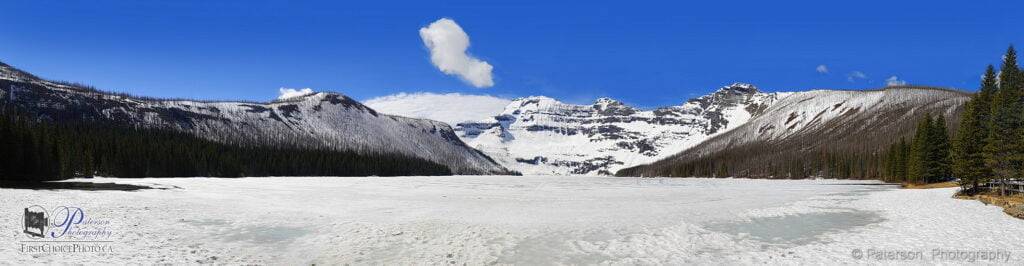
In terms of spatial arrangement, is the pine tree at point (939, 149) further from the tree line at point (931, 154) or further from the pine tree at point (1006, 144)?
the pine tree at point (1006, 144)

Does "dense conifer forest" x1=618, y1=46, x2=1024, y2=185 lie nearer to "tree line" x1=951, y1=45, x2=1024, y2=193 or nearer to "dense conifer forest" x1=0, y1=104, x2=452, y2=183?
"tree line" x1=951, y1=45, x2=1024, y2=193

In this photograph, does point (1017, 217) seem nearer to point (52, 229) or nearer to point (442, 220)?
point (442, 220)

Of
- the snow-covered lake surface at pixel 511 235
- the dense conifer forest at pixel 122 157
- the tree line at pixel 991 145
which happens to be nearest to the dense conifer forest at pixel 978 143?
the tree line at pixel 991 145

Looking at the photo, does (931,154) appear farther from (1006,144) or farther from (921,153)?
(1006,144)

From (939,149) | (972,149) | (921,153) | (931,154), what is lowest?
(972,149)

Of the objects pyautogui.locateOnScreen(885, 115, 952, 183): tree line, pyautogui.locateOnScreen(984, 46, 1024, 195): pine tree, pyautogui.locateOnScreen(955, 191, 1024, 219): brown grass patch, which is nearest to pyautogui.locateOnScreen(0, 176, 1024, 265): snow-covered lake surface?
pyautogui.locateOnScreen(955, 191, 1024, 219): brown grass patch

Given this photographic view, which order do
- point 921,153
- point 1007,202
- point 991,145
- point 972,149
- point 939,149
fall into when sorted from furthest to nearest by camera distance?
1. point 921,153
2. point 939,149
3. point 972,149
4. point 991,145
5. point 1007,202

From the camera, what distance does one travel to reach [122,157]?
10644 cm

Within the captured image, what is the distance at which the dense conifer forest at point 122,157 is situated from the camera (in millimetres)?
66188

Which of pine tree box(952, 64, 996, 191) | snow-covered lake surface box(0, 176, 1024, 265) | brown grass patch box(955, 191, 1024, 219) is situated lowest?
snow-covered lake surface box(0, 176, 1024, 265)

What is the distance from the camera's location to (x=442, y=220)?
2902cm

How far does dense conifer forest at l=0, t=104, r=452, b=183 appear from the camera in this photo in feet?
217

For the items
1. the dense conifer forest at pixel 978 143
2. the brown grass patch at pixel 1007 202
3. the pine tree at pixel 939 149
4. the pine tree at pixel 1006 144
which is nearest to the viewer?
the brown grass patch at pixel 1007 202

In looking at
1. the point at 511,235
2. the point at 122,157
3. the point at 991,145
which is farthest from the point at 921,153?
the point at 122,157
